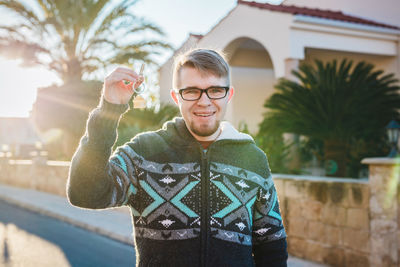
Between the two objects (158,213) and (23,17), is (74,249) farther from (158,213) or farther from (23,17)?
(23,17)

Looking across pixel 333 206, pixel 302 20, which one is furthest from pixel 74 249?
pixel 302 20

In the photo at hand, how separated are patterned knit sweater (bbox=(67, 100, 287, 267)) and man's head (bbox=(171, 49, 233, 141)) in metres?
0.12

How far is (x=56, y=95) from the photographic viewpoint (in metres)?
15.4

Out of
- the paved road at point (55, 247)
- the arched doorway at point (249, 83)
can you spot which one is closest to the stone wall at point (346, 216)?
the paved road at point (55, 247)

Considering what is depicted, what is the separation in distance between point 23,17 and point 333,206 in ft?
40.5

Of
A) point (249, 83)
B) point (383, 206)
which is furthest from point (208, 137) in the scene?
point (249, 83)

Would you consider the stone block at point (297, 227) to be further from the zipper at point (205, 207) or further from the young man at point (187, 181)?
the zipper at point (205, 207)

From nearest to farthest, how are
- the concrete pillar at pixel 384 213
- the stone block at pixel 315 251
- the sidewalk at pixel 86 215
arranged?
1. the concrete pillar at pixel 384 213
2. the stone block at pixel 315 251
3. the sidewalk at pixel 86 215

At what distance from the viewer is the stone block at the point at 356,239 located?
4.88 meters

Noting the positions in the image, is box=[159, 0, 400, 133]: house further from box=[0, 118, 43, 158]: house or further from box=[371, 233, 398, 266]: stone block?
box=[0, 118, 43, 158]: house

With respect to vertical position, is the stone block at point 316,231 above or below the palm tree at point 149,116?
below

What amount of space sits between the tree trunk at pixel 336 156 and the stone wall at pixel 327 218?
2426 mm

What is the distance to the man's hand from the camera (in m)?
1.60

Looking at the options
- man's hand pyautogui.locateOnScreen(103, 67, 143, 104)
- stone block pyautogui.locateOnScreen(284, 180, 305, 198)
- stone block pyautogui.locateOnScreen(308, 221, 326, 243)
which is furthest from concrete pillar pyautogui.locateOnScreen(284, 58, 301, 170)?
man's hand pyautogui.locateOnScreen(103, 67, 143, 104)
